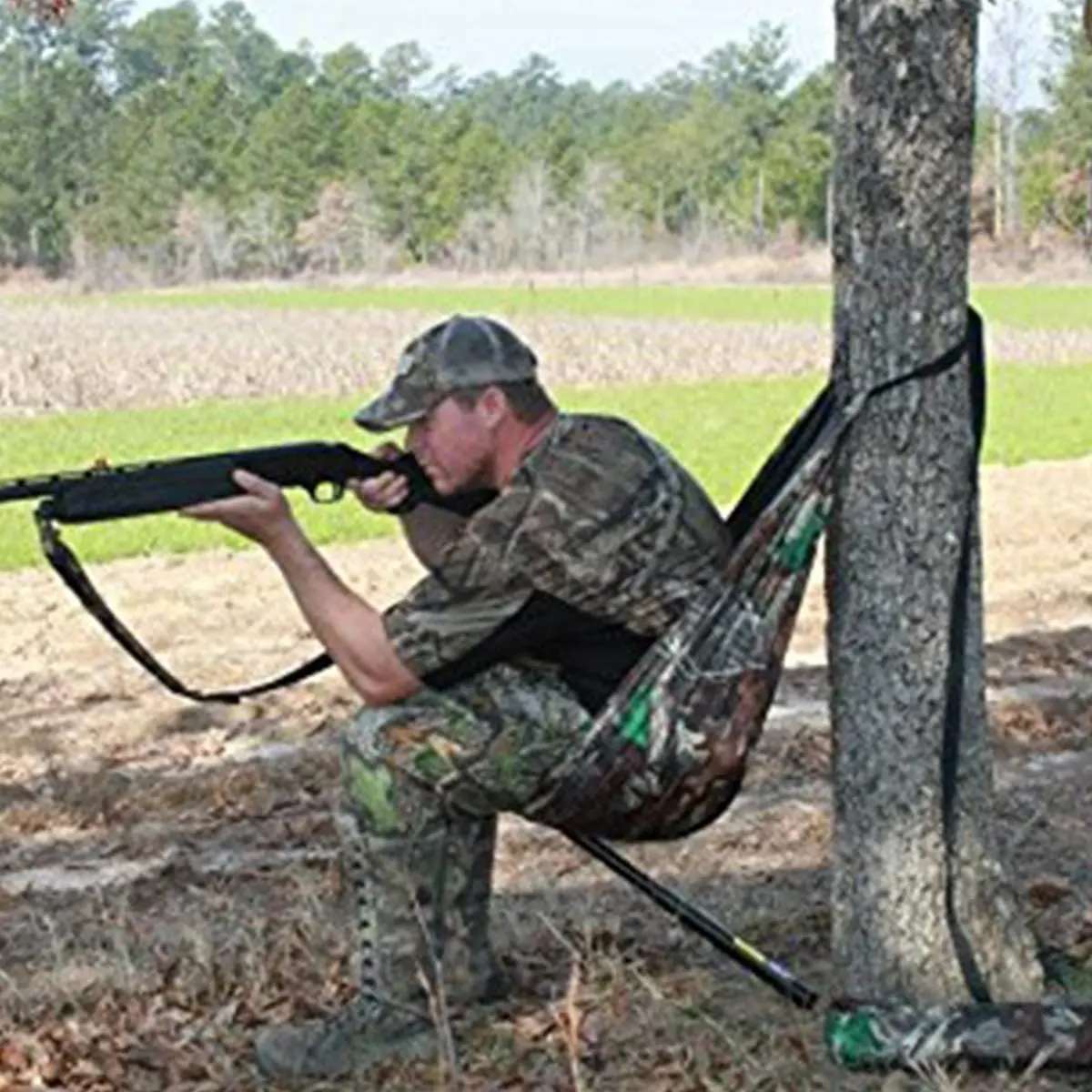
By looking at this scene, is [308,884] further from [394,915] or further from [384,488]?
[384,488]

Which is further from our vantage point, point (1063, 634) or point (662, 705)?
point (1063, 634)

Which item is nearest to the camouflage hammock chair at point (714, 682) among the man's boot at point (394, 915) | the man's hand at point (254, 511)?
the man's boot at point (394, 915)

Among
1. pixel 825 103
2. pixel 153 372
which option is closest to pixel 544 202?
pixel 825 103

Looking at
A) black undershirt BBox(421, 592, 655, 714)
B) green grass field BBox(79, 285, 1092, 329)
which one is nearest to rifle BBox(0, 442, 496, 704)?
black undershirt BBox(421, 592, 655, 714)

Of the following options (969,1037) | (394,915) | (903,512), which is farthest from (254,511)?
(969,1037)

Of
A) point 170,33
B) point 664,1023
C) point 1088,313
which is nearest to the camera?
point 664,1023

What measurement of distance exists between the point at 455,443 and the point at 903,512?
0.85 meters

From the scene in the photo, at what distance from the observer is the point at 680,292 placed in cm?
7106

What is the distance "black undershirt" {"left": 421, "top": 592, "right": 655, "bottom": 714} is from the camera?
4.48 metres

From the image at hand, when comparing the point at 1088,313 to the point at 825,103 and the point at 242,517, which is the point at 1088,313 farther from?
the point at 242,517

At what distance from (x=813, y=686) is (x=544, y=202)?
85.1 m

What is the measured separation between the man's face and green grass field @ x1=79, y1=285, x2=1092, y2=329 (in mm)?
42135

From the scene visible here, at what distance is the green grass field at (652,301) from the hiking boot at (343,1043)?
42182 mm

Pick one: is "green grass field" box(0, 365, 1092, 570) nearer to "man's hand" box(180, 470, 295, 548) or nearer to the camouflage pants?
the camouflage pants
